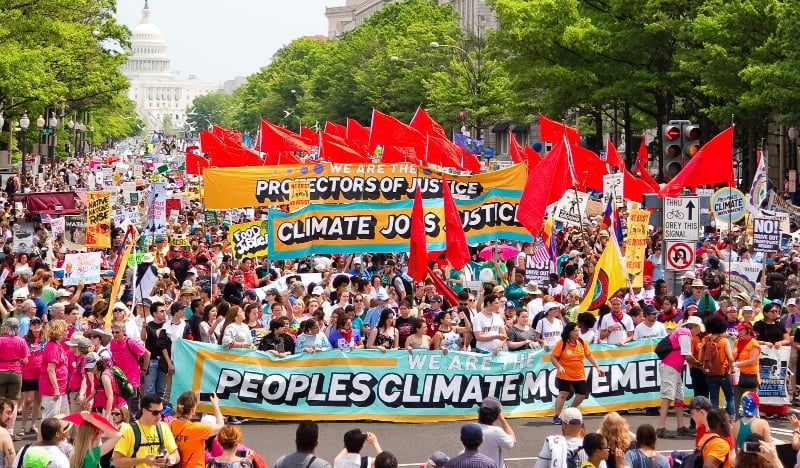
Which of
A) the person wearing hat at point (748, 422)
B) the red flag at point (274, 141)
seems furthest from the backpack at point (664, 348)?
the red flag at point (274, 141)

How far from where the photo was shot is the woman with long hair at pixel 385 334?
54.5ft

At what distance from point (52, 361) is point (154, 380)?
1.24 meters

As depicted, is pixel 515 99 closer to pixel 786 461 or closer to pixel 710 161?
pixel 710 161

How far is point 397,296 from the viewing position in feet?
70.3

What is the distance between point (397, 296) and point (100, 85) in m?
45.7

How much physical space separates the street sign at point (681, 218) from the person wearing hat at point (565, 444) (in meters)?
10.8

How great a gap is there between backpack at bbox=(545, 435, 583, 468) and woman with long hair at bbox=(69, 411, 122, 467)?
290 centimetres

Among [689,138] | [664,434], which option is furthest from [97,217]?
[664,434]

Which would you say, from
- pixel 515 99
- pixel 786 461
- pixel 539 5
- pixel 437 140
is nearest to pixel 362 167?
pixel 437 140

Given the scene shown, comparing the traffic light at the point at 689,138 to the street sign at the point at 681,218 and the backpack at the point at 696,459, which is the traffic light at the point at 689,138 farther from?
the backpack at the point at 696,459

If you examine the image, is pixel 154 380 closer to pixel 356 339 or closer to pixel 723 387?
pixel 356 339

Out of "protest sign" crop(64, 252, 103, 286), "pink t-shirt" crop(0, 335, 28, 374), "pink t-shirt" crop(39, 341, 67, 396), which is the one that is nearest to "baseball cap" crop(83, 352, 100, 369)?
"pink t-shirt" crop(39, 341, 67, 396)

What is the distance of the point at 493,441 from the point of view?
10648mm

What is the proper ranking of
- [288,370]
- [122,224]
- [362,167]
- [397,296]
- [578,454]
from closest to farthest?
1. [578,454]
2. [288,370]
3. [397,296]
4. [362,167]
5. [122,224]
